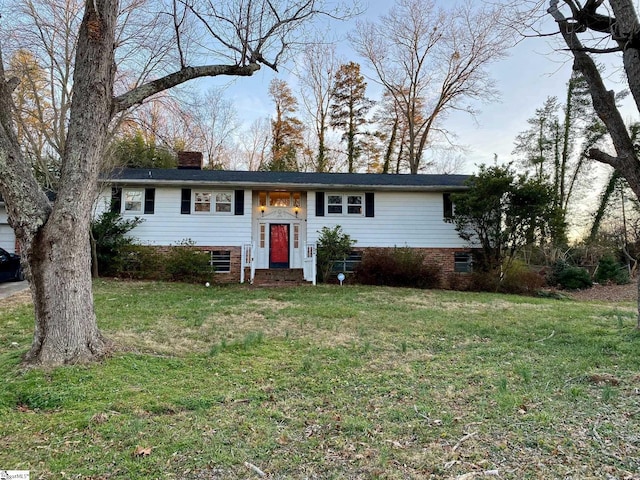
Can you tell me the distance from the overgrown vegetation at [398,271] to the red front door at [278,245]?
115 inches

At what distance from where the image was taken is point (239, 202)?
13.5m

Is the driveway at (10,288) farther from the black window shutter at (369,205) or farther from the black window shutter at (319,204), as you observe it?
the black window shutter at (369,205)

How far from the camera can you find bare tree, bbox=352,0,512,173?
21.4m

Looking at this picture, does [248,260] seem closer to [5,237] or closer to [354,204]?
[354,204]

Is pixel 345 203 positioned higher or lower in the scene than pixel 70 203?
higher

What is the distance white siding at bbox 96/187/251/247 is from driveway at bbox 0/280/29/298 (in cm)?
336

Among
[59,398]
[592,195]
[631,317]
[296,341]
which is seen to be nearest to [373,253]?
[631,317]

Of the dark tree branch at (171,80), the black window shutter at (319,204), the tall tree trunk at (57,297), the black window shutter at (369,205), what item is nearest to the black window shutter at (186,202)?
the black window shutter at (319,204)

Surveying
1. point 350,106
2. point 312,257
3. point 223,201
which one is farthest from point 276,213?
point 350,106

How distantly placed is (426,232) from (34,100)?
46.3ft

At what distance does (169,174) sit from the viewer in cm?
1350

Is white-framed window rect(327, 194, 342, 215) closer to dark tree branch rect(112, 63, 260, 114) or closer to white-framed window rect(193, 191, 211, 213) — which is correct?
white-framed window rect(193, 191, 211, 213)

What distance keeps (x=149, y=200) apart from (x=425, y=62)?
61.1ft

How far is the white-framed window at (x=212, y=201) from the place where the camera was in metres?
13.4
